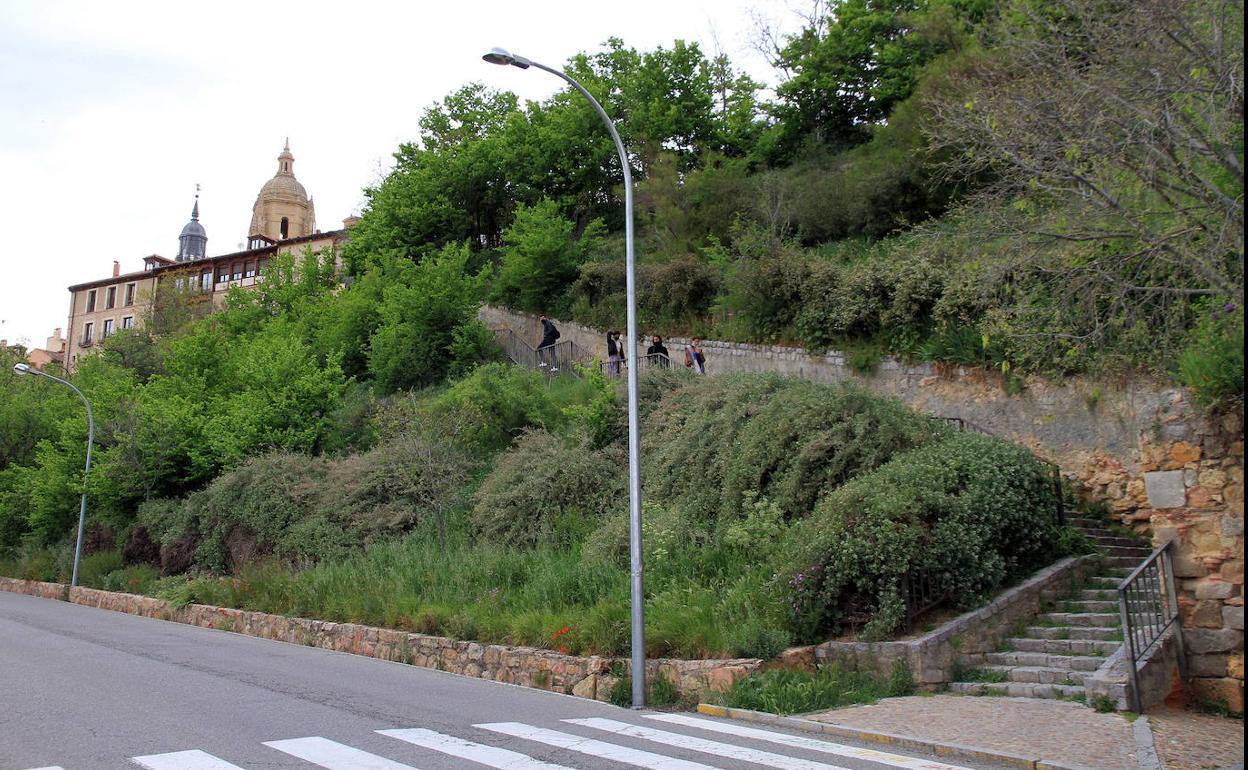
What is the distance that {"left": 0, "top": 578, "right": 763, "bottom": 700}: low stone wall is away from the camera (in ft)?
33.3

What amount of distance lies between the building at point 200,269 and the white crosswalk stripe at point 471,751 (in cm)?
4947

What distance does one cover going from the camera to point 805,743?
7.88 m

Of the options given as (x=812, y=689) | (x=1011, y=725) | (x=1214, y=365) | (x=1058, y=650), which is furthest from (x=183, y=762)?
(x=1214, y=365)

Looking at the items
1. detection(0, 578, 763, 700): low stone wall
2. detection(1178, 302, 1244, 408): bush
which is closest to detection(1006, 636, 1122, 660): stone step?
detection(1178, 302, 1244, 408): bush

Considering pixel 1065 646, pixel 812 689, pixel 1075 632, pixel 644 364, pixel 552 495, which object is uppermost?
pixel 644 364

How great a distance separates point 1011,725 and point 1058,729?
398 mm

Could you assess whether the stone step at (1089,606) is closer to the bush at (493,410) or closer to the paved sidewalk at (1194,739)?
the paved sidewalk at (1194,739)

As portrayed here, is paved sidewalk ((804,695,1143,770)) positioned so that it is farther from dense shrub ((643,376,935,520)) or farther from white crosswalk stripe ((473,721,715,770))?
dense shrub ((643,376,935,520))

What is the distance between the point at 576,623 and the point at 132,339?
40.6 meters

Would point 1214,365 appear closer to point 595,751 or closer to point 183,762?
point 595,751

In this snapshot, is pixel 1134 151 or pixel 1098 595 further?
pixel 1098 595

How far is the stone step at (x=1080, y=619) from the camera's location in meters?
10.4

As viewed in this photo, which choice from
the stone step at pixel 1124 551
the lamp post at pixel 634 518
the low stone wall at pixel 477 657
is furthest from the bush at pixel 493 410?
the stone step at pixel 1124 551

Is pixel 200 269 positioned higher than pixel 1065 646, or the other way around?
pixel 200 269
